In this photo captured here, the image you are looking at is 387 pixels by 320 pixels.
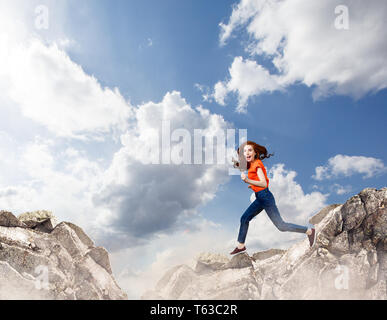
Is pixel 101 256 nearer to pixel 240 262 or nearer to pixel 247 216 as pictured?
pixel 240 262

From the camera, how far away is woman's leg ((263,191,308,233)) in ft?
28.3

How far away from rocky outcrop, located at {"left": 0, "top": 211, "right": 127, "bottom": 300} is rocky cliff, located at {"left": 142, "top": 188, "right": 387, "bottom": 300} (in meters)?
1.98

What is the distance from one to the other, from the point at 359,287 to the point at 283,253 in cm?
275

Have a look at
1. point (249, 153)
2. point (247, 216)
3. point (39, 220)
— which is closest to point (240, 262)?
point (247, 216)

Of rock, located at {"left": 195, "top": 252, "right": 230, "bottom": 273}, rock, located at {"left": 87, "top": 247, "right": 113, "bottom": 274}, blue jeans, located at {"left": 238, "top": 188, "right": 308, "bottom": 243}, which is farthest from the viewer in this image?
rock, located at {"left": 195, "top": 252, "right": 230, "bottom": 273}

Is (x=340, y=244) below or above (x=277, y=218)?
below

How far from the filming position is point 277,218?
8695 millimetres

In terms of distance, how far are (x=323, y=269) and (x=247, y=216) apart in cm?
306

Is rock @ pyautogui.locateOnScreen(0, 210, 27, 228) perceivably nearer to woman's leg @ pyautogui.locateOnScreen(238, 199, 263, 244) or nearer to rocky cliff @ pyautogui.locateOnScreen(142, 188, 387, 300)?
rocky cliff @ pyautogui.locateOnScreen(142, 188, 387, 300)

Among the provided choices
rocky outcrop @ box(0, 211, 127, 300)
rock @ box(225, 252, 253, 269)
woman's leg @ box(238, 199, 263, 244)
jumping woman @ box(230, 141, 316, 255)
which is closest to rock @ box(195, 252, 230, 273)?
rock @ box(225, 252, 253, 269)

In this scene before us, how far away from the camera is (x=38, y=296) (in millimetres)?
8328
